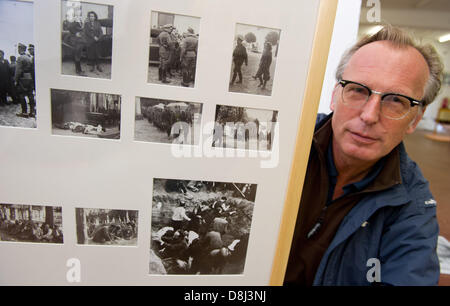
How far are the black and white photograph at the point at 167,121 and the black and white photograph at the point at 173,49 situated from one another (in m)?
0.04

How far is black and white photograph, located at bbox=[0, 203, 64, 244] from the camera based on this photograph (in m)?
A: 0.51

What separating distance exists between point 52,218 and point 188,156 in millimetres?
318

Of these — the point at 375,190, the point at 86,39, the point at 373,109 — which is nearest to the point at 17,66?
the point at 86,39

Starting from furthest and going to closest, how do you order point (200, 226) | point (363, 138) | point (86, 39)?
point (363, 138) → point (200, 226) → point (86, 39)

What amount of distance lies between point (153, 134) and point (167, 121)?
1.5 inches

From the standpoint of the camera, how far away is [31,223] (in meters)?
0.51

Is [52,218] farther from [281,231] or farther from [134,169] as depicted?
[281,231]

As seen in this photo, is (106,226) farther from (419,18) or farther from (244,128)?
(419,18)

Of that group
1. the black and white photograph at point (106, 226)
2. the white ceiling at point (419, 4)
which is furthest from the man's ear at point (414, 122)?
the black and white photograph at point (106, 226)

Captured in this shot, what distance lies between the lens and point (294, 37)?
Answer: 18.2 inches

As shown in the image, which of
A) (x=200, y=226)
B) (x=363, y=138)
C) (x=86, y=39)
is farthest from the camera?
(x=363, y=138)

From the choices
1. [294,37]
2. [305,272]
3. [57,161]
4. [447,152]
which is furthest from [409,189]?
[57,161]
